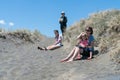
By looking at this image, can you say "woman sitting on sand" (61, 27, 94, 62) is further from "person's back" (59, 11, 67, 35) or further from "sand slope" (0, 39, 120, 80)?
"person's back" (59, 11, 67, 35)

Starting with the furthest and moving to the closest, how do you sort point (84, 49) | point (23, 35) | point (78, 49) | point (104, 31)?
point (23, 35), point (104, 31), point (84, 49), point (78, 49)

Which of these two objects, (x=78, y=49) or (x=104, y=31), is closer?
(x=78, y=49)

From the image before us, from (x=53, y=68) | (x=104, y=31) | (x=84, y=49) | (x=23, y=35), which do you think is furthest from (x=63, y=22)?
(x=53, y=68)

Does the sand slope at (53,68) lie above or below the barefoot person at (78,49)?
below

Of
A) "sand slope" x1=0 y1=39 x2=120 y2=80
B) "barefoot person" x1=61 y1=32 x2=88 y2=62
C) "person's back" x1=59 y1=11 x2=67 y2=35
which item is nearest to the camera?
"sand slope" x1=0 y1=39 x2=120 y2=80

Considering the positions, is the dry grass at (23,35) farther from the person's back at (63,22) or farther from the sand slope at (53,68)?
the sand slope at (53,68)

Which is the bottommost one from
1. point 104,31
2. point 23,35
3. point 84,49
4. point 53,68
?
point 53,68

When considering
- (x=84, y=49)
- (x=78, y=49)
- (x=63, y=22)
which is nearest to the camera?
(x=78, y=49)

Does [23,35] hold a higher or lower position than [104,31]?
higher

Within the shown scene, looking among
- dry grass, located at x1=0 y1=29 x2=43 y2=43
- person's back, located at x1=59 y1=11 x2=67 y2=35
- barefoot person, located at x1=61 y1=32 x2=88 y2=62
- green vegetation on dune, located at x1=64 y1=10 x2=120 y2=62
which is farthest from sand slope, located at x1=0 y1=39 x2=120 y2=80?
dry grass, located at x1=0 y1=29 x2=43 y2=43

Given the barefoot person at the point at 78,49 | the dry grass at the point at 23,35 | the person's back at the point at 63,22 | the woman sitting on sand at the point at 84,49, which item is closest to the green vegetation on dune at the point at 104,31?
the woman sitting on sand at the point at 84,49

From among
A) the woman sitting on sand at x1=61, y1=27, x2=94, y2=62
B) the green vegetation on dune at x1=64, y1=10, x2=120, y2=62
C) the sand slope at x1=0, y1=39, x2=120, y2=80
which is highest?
the green vegetation on dune at x1=64, y1=10, x2=120, y2=62

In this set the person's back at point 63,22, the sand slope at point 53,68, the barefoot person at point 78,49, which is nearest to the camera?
the sand slope at point 53,68

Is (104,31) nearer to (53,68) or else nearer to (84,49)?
(84,49)
